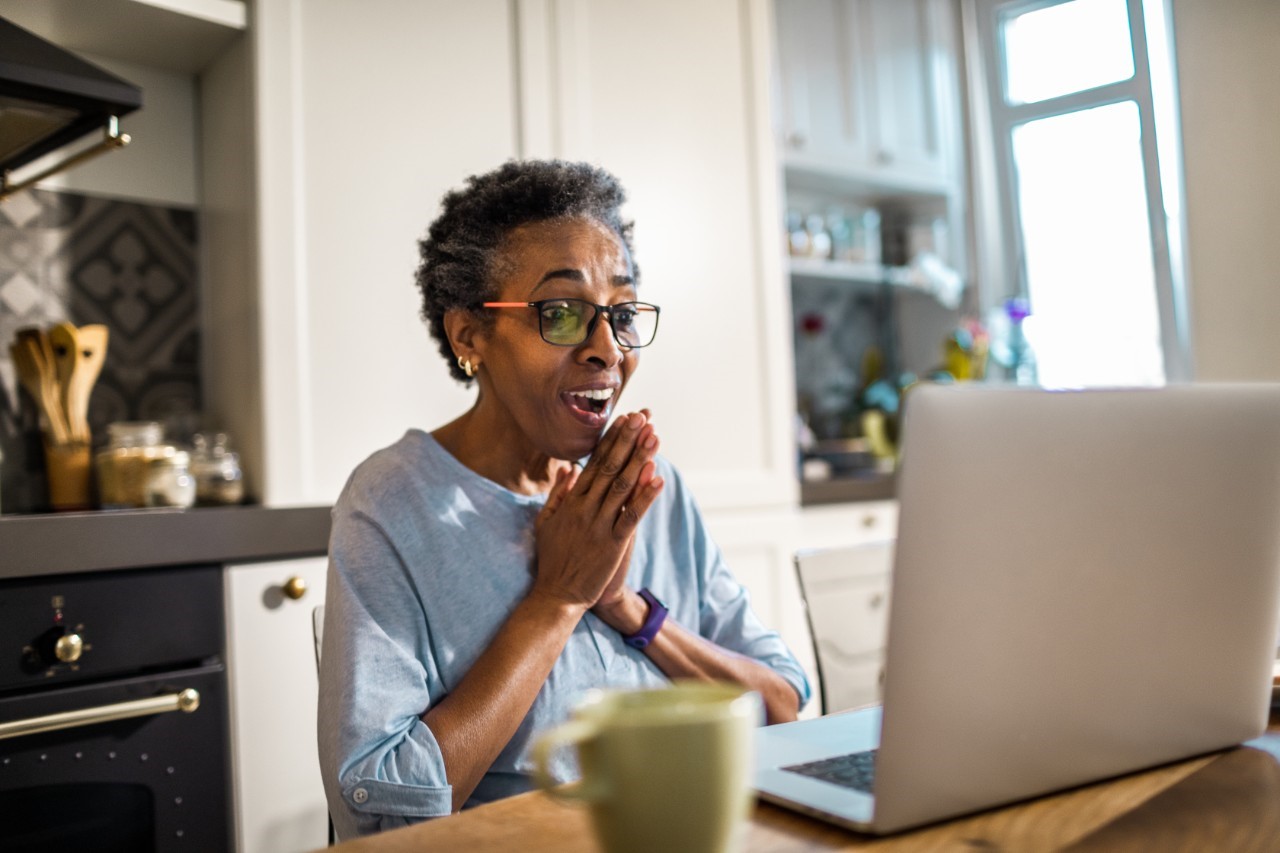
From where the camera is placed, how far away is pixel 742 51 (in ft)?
8.68

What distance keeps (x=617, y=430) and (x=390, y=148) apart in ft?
3.85

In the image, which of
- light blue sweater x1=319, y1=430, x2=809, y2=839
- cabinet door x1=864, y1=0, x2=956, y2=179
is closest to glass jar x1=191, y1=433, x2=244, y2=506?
light blue sweater x1=319, y1=430, x2=809, y2=839

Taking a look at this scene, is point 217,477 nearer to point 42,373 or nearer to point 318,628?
point 42,373

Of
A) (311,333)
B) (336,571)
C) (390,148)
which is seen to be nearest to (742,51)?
(390,148)

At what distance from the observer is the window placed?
277cm

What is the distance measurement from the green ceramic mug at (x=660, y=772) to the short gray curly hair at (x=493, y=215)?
0.87 metres

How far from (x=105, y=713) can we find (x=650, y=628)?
2.86 feet

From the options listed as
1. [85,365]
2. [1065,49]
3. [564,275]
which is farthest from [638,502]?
[1065,49]

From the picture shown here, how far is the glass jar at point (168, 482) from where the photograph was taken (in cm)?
181

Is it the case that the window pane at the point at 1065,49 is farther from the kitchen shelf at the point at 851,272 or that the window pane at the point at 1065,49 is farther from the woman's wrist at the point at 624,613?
the woman's wrist at the point at 624,613

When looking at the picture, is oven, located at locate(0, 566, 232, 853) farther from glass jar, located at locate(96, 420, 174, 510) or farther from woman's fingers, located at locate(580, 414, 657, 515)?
woman's fingers, located at locate(580, 414, 657, 515)

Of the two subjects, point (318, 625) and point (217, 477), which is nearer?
point (318, 625)

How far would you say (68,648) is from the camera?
151 cm

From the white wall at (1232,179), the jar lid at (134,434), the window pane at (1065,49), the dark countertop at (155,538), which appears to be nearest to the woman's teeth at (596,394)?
the dark countertop at (155,538)
